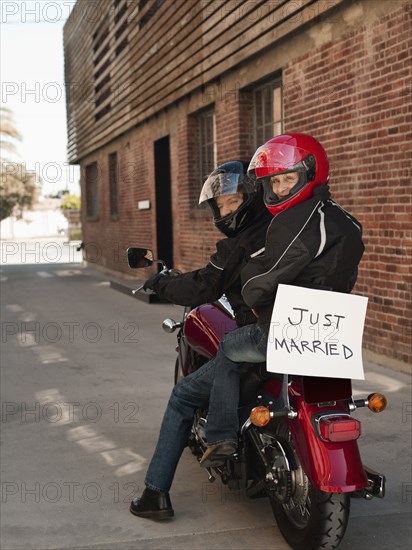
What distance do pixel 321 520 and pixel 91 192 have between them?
22962 millimetres

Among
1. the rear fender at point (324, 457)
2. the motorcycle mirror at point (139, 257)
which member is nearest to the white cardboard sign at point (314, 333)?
the rear fender at point (324, 457)

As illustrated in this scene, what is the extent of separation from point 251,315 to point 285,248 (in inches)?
24.0

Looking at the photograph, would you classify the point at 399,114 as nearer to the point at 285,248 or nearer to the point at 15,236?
the point at 285,248

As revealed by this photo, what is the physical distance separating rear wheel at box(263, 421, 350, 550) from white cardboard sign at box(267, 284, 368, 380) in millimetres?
390

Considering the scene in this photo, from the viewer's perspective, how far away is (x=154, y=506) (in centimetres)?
402

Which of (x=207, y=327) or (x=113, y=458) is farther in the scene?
(x=113, y=458)

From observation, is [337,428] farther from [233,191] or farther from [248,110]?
[248,110]

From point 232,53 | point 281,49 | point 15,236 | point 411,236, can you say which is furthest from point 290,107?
point 15,236

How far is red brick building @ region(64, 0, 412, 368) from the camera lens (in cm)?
740

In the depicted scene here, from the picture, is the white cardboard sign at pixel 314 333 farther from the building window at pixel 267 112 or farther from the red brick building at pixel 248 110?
the building window at pixel 267 112

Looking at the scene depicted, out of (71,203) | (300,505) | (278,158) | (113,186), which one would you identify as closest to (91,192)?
(113,186)

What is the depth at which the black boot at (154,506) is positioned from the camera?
4.00 metres

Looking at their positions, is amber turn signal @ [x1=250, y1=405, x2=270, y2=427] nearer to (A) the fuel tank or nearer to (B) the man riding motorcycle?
(B) the man riding motorcycle

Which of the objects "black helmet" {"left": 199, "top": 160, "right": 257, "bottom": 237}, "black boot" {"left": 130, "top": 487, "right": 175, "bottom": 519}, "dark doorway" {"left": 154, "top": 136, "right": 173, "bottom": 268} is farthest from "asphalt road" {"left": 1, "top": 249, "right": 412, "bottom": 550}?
"dark doorway" {"left": 154, "top": 136, "right": 173, "bottom": 268}
